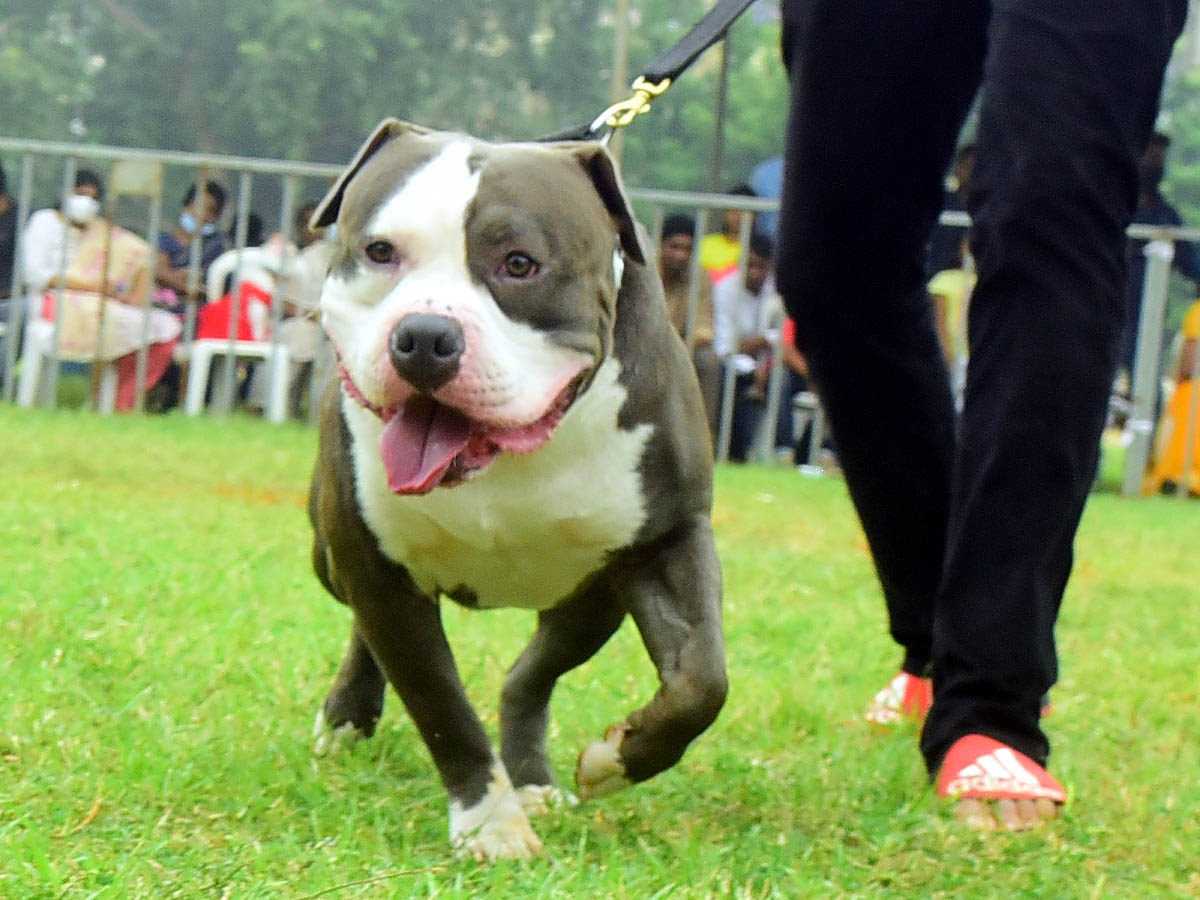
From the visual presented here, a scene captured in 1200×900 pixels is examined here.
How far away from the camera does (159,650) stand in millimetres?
3674

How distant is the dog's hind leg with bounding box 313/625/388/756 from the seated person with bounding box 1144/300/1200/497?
795 cm

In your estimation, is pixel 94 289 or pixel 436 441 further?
pixel 94 289

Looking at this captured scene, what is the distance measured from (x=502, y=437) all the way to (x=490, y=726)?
124 centimetres

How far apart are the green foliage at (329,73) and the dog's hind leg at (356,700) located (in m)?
25.9

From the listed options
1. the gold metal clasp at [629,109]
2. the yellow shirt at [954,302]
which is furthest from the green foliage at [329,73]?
the gold metal clasp at [629,109]

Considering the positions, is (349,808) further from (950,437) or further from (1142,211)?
(1142,211)

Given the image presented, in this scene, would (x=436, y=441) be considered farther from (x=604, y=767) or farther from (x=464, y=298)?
(x=604, y=767)

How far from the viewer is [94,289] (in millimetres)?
10500

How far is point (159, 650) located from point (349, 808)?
3.50 ft

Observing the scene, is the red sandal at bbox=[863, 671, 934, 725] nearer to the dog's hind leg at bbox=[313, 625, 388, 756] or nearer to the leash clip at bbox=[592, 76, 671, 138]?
the dog's hind leg at bbox=[313, 625, 388, 756]

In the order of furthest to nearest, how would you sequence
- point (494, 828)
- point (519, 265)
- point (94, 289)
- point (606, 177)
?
1. point (94, 289)
2. point (494, 828)
3. point (606, 177)
4. point (519, 265)

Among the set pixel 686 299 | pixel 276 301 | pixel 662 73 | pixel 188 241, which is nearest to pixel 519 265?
pixel 662 73

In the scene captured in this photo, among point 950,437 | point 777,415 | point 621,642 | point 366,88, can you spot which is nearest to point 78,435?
point 777,415

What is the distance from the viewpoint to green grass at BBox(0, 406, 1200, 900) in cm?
242
